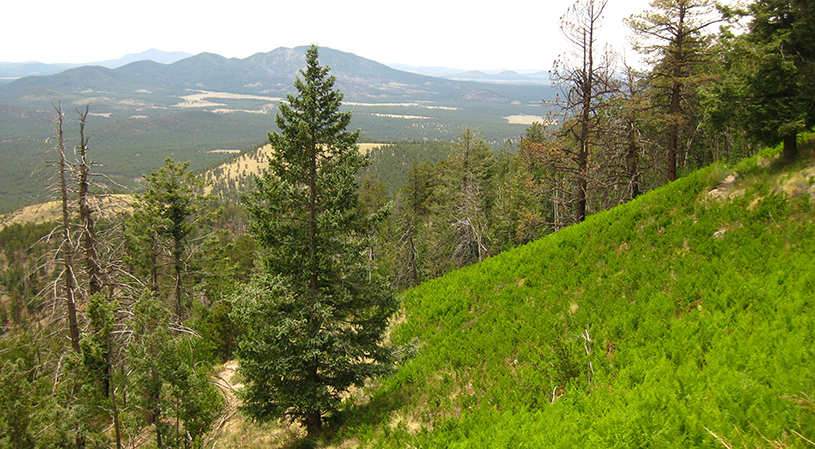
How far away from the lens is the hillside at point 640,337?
520 centimetres

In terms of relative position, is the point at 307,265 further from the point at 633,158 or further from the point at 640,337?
the point at 633,158

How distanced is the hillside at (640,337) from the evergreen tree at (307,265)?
2.00m

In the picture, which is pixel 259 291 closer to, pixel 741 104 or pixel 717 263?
pixel 717 263

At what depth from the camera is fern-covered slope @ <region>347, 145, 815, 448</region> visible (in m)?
5.19

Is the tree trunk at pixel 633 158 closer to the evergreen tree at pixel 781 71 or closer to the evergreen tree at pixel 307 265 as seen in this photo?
the evergreen tree at pixel 781 71

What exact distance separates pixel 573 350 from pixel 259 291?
7251 millimetres

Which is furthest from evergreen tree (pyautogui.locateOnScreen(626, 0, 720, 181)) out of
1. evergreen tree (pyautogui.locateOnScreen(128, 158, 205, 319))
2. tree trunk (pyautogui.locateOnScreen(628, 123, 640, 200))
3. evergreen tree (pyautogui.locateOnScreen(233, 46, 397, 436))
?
evergreen tree (pyautogui.locateOnScreen(128, 158, 205, 319))

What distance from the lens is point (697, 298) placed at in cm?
880

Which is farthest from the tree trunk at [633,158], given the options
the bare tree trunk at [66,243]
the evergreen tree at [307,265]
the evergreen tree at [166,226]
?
the bare tree trunk at [66,243]

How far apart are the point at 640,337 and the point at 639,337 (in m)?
0.02

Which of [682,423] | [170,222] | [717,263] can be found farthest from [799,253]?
[170,222]

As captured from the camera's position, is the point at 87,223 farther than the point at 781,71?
Yes

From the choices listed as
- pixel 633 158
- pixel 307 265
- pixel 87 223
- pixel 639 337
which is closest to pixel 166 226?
pixel 87 223

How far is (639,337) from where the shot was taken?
8469 mm
